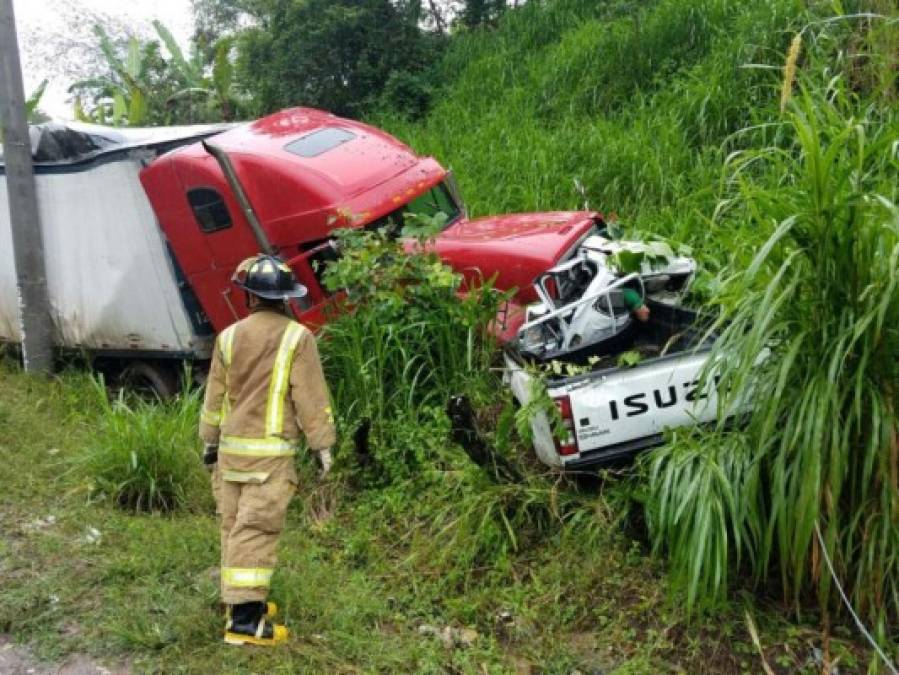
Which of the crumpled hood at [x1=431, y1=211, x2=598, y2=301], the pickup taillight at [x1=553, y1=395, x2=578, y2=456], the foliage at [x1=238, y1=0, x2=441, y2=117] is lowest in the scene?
the pickup taillight at [x1=553, y1=395, x2=578, y2=456]

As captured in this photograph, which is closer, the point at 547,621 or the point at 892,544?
the point at 892,544

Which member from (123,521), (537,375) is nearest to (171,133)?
(123,521)

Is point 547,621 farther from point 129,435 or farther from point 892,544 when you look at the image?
point 129,435

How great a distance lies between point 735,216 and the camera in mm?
4715

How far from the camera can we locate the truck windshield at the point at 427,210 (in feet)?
22.6

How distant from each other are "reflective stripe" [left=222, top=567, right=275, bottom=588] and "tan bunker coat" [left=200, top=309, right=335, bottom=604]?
0.02m

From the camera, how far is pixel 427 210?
7359 millimetres

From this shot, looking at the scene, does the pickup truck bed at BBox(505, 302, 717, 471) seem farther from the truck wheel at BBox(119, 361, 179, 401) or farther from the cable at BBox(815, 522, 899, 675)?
the truck wheel at BBox(119, 361, 179, 401)

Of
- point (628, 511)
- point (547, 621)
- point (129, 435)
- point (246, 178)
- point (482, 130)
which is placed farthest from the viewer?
point (482, 130)

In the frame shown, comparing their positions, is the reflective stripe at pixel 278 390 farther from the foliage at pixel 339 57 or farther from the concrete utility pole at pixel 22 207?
the foliage at pixel 339 57

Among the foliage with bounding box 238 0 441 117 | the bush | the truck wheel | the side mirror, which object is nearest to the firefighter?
the bush

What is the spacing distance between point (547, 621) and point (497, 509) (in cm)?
72

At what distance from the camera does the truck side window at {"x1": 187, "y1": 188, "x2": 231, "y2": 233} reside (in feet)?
22.4

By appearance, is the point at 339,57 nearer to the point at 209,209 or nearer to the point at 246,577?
the point at 209,209
